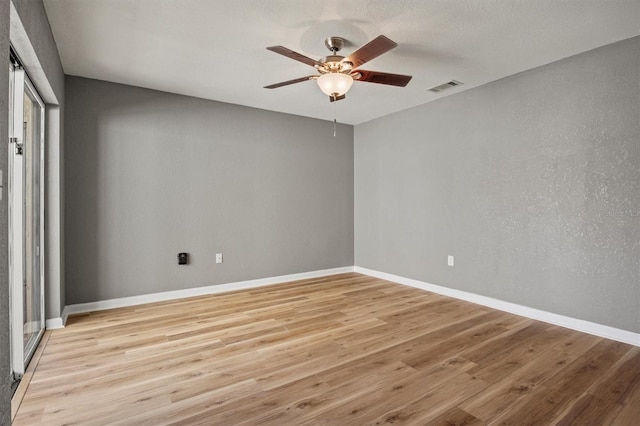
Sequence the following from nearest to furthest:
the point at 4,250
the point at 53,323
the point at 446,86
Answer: the point at 4,250 < the point at 53,323 < the point at 446,86

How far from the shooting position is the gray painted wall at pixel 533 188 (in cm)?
278

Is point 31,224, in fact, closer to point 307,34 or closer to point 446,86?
point 307,34

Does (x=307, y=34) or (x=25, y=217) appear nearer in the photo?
(x=25, y=217)

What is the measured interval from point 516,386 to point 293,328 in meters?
1.75

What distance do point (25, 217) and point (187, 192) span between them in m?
1.73

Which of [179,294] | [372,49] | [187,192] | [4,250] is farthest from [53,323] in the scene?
[372,49]

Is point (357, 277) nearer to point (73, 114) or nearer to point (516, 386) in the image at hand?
point (516, 386)

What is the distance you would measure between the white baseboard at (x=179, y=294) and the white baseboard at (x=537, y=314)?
1437mm

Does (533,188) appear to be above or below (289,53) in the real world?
below

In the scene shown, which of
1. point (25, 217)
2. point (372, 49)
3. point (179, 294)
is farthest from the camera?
point (179, 294)

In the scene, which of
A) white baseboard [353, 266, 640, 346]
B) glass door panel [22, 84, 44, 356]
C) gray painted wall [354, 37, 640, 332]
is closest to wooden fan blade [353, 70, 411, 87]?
gray painted wall [354, 37, 640, 332]

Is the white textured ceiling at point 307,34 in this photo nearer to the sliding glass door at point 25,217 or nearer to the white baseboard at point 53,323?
the sliding glass door at point 25,217

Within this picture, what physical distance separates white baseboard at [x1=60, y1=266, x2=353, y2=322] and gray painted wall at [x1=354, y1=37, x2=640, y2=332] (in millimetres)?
1422

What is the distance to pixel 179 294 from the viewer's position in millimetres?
4031
